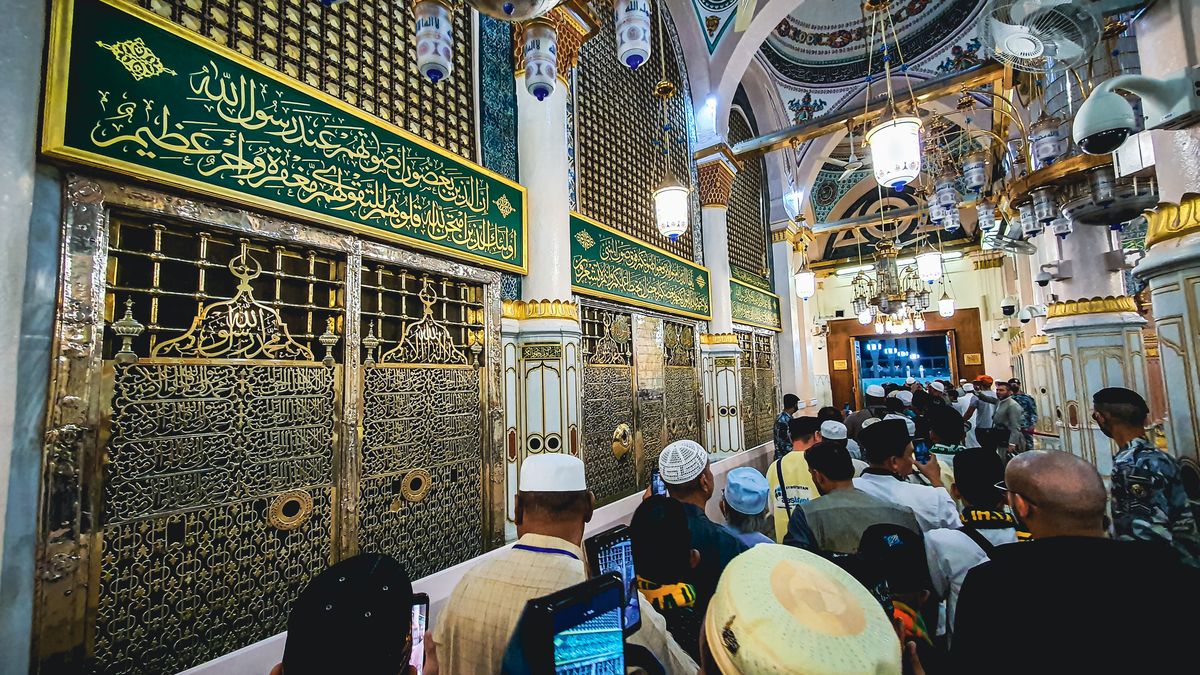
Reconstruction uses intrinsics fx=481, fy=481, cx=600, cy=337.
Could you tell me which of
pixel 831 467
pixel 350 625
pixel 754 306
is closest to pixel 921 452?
pixel 831 467

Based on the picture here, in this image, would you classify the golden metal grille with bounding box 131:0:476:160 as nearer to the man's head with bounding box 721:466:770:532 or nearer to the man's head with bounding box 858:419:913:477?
the man's head with bounding box 721:466:770:532

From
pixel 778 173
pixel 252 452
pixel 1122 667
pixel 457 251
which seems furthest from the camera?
pixel 778 173

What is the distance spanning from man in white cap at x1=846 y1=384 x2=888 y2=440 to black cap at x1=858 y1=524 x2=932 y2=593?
2713mm

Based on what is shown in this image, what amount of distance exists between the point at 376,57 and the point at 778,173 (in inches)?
271

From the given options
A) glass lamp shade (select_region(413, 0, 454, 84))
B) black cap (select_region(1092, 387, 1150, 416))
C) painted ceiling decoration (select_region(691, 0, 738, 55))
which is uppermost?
painted ceiling decoration (select_region(691, 0, 738, 55))

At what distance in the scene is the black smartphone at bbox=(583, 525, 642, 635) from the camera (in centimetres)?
117

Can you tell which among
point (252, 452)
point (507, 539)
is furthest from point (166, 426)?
point (507, 539)

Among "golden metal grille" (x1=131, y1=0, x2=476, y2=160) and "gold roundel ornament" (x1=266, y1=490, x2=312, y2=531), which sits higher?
"golden metal grille" (x1=131, y1=0, x2=476, y2=160)

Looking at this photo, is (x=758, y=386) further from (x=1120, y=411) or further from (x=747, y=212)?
(x=1120, y=411)

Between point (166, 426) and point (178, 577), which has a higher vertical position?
point (166, 426)

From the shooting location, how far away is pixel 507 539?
3.04 meters

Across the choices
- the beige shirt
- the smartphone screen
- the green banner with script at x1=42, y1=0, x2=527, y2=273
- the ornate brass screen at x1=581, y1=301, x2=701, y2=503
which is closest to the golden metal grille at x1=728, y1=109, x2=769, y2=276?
the ornate brass screen at x1=581, y1=301, x2=701, y2=503

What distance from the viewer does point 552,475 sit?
1.36m

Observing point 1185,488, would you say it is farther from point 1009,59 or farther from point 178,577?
point 178,577
